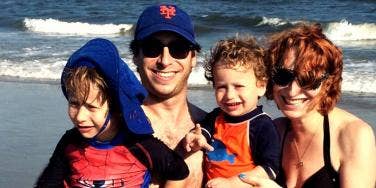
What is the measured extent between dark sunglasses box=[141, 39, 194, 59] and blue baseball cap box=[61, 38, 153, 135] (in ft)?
0.72

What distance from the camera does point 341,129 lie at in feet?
10.2

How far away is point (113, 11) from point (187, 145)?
2246 centimetres

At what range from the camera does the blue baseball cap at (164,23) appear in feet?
10.6

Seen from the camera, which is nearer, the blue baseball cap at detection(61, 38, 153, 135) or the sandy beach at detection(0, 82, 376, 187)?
the blue baseball cap at detection(61, 38, 153, 135)

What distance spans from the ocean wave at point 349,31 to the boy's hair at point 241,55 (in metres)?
15.5

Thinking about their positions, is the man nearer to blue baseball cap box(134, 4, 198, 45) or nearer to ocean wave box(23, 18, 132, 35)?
blue baseball cap box(134, 4, 198, 45)

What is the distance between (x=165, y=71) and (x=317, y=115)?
2.49ft

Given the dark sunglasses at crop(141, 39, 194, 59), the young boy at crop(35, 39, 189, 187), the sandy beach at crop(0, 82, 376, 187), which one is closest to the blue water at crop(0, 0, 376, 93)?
the sandy beach at crop(0, 82, 376, 187)

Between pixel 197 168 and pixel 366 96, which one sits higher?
pixel 197 168

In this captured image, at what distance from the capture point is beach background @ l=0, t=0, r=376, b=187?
26.7 ft

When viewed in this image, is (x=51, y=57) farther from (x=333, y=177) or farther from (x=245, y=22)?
(x=333, y=177)

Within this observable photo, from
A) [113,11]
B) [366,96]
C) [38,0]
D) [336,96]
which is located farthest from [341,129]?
[38,0]

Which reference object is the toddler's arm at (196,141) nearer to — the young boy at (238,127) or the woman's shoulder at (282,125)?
the young boy at (238,127)

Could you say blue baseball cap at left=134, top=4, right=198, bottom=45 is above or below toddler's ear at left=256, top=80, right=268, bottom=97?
above
